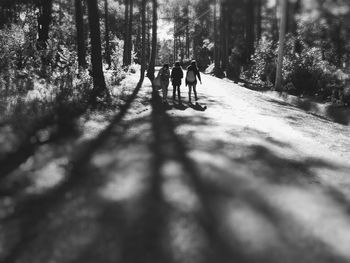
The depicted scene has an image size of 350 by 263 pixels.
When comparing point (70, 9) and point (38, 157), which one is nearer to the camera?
point (38, 157)

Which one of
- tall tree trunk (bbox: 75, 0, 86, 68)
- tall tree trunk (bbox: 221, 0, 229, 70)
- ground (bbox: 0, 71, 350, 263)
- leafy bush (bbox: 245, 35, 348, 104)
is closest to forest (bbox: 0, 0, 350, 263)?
ground (bbox: 0, 71, 350, 263)

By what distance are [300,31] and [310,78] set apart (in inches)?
221

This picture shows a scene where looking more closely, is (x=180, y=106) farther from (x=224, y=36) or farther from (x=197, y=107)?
(x=224, y=36)

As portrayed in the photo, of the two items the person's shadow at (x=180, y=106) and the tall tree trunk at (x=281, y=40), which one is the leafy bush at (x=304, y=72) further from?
the person's shadow at (x=180, y=106)

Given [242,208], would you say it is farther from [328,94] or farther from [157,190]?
[328,94]

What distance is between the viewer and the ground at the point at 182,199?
4.57 meters

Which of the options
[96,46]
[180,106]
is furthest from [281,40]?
[96,46]

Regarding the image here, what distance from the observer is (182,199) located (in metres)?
5.98

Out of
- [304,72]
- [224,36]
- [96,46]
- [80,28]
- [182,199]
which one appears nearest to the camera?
[182,199]

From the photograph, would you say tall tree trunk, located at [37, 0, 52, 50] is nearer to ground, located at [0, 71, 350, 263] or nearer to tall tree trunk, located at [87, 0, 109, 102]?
tall tree trunk, located at [87, 0, 109, 102]

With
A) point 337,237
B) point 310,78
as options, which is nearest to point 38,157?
point 337,237

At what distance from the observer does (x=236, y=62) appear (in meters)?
40.3

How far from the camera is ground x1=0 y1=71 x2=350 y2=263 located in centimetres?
457

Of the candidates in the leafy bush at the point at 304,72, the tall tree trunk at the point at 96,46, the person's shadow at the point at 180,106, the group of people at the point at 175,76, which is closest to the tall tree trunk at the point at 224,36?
the leafy bush at the point at 304,72
